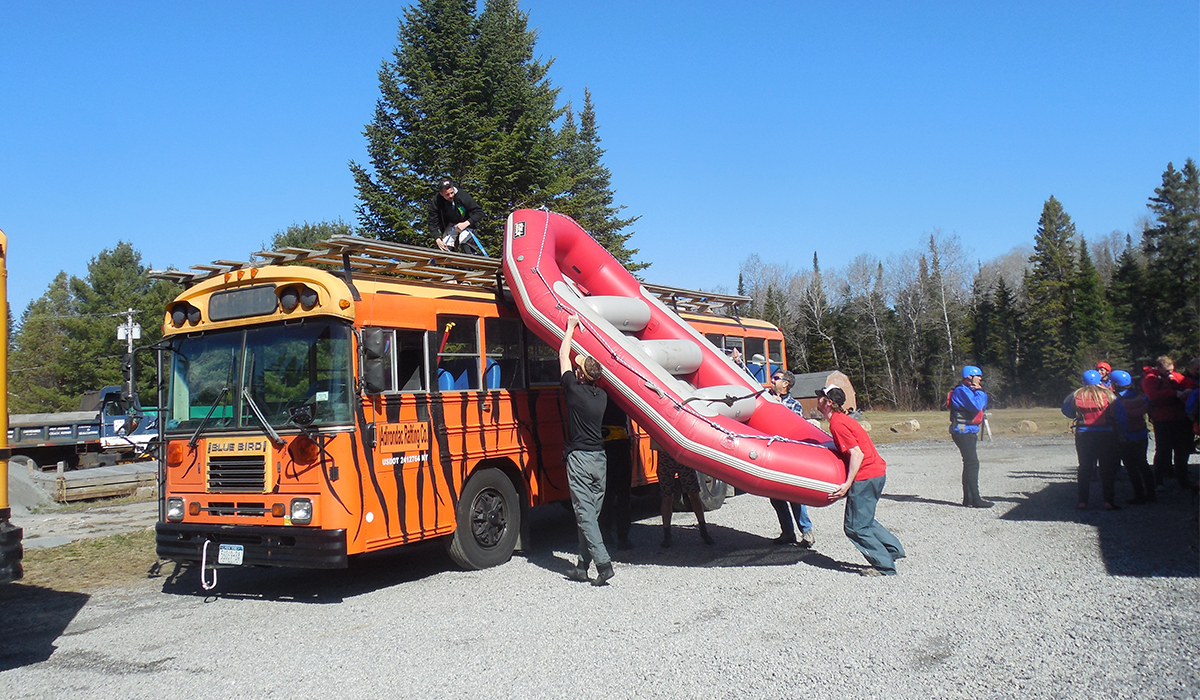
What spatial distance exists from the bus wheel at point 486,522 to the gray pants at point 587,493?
1202mm

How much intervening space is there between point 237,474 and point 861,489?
219 inches

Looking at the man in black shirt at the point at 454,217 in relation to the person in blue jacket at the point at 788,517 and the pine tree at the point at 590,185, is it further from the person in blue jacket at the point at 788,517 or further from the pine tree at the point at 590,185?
the pine tree at the point at 590,185

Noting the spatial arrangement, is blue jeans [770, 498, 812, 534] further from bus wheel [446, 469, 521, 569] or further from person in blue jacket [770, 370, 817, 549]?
bus wheel [446, 469, 521, 569]

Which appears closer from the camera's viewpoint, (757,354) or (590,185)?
(757,354)

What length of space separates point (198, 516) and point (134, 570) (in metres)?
2.83

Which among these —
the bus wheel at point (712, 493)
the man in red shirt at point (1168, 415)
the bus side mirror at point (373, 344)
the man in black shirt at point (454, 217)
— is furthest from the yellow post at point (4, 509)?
the man in red shirt at point (1168, 415)

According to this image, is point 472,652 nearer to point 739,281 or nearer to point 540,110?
point 540,110

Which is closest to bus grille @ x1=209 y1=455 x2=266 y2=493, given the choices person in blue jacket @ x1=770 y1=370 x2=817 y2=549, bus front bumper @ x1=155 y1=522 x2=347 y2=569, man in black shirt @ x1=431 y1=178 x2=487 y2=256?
bus front bumper @ x1=155 y1=522 x2=347 y2=569

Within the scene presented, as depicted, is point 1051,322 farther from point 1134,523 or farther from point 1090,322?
point 1134,523

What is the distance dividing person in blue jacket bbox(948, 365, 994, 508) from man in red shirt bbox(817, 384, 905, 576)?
3.84 meters

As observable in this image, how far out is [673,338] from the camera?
9.49 metres

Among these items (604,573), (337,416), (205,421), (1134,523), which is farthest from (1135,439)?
(205,421)

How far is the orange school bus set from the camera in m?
6.85

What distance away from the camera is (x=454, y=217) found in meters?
10.8
